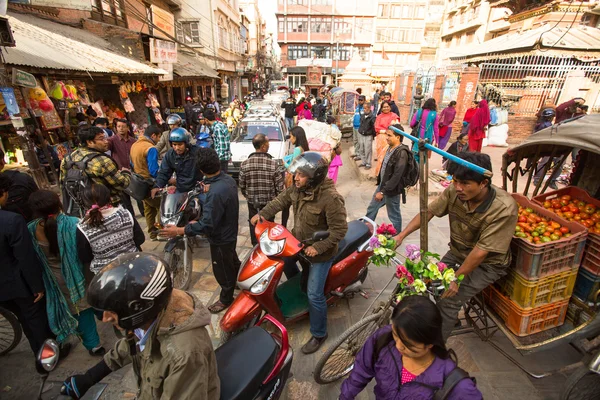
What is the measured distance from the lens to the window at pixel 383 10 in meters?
45.0

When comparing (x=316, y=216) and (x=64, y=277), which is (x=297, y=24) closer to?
(x=316, y=216)

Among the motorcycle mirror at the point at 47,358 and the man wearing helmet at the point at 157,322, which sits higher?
the man wearing helmet at the point at 157,322

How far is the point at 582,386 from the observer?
88.7 inches

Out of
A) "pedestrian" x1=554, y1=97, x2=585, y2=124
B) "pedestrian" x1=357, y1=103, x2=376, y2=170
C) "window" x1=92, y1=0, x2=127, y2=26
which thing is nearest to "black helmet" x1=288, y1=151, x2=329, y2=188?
"pedestrian" x1=357, y1=103, x2=376, y2=170

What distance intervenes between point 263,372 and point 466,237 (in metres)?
2.04

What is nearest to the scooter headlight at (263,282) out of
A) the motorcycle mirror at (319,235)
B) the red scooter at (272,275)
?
the red scooter at (272,275)

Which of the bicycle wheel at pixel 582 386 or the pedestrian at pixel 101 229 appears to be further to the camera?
the pedestrian at pixel 101 229

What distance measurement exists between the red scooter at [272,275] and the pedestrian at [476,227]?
2.50 ft

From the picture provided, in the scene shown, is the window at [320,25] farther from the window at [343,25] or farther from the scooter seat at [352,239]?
the scooter seat at [352,239]

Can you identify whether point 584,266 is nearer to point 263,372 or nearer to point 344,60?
point 263,372

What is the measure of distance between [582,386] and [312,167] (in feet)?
8.98

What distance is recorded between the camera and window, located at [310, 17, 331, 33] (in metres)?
48.3

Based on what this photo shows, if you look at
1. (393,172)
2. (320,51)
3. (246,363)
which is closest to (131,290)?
(246,363)

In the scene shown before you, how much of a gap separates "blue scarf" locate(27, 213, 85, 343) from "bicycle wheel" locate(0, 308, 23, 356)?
53cm
